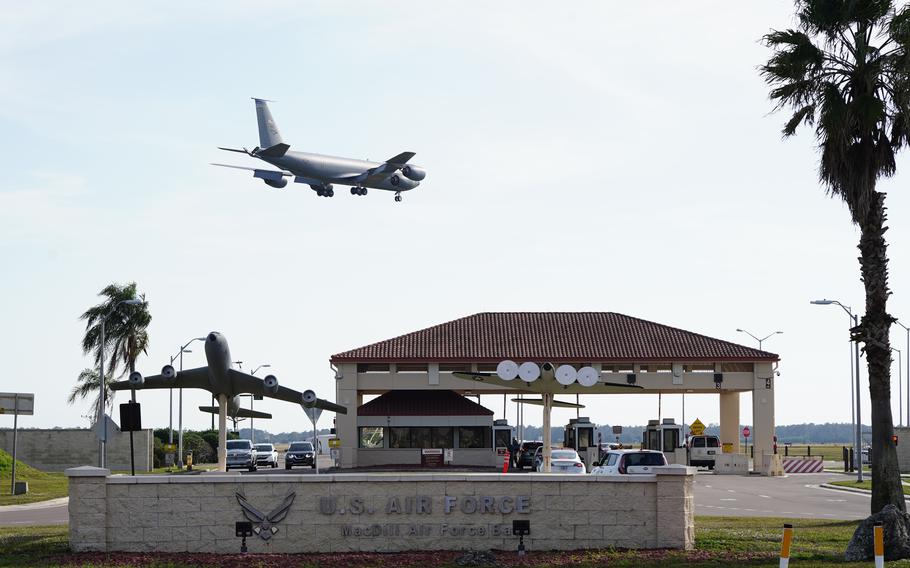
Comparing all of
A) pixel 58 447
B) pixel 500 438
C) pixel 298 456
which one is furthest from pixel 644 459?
pixel 58 447

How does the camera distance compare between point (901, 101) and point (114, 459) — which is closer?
point (901, 101)

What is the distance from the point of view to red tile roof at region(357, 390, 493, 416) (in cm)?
6119

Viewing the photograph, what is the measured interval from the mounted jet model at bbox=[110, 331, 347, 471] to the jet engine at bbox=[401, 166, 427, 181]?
2712 centimetres

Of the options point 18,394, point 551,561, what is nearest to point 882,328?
point 551,561

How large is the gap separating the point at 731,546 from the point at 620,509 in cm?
239

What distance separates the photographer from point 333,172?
60.5 metres

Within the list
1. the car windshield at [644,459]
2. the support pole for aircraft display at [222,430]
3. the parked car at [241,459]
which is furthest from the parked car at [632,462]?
the parked car at [241,459]

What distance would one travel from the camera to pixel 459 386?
206ft

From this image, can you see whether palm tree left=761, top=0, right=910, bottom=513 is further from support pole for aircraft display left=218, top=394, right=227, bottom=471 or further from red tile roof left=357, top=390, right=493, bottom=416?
red tile roof left=357, top=390, right=493, bottom=416

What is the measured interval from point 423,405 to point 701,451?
18162 millimetres

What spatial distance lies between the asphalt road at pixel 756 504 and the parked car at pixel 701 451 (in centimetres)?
1551

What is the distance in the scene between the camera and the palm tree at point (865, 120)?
75.0ft

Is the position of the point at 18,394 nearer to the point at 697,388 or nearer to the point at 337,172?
the point at 337,172

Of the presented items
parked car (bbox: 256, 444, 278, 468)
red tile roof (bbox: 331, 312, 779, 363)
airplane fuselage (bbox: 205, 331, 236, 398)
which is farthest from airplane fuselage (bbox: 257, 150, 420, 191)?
airplane fuselage (bbox: 205, 331, 236, 398)
